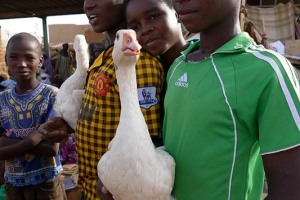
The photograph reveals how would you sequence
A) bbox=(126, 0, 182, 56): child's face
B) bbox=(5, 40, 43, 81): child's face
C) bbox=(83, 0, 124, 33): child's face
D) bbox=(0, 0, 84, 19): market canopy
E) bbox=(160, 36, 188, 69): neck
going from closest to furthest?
bbox=(126, 0, 182, 56): child's face
bbox=(160, 36, 188, 69): neck
bbox=(83, 0, 124, 33): child's face
bbox=(5, 40, 43, 81): child's face
bbox=(0, 0, 84, 19): market canopy

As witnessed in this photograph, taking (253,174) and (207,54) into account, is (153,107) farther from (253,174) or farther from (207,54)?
(253,174)

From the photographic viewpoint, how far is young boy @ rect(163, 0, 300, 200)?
84cm

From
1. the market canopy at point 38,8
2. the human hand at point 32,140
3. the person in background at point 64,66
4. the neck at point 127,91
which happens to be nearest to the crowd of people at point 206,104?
the neck at point 127,91

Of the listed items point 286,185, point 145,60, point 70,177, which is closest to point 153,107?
point 145,60

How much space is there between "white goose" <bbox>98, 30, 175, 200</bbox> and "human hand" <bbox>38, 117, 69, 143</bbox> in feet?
2.53

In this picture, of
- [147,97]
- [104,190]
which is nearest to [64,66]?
[147,97]

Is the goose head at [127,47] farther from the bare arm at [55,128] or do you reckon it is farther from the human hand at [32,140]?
the human hand at [32,140]

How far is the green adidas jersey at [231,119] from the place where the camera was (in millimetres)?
839

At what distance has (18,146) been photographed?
211cm

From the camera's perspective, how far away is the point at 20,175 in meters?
2.24

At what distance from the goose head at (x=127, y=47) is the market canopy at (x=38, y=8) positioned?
24.7 ft

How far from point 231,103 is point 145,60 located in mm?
598

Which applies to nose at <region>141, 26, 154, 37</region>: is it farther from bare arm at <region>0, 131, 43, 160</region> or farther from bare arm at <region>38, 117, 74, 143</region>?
bare arm at <region>0, 131, 43, 160</region>

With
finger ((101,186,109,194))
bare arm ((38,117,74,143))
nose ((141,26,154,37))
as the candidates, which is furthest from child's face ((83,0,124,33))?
finger ((101,186,109,194))
